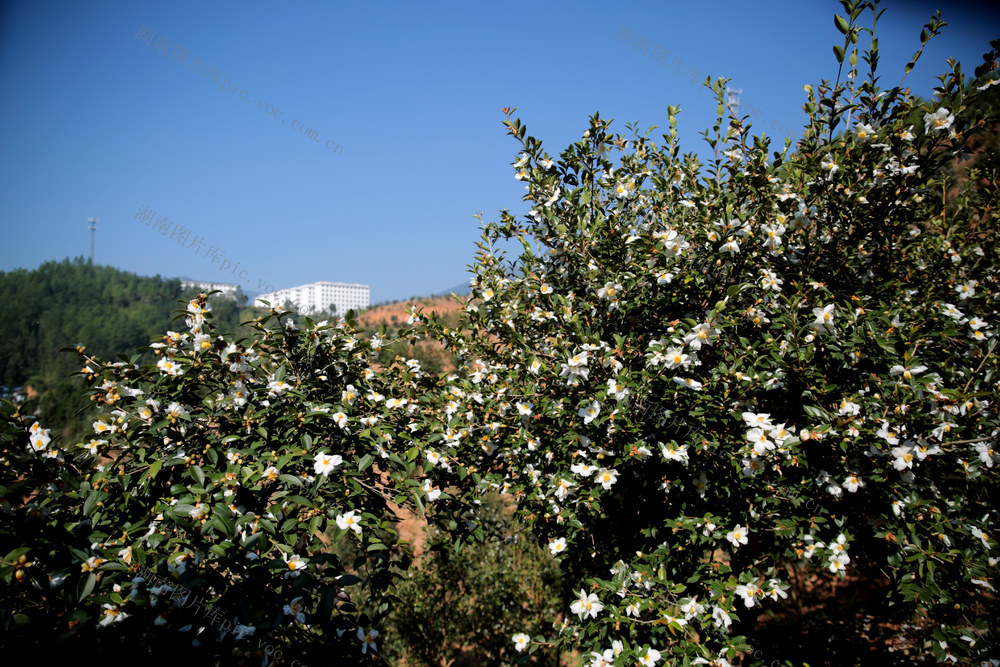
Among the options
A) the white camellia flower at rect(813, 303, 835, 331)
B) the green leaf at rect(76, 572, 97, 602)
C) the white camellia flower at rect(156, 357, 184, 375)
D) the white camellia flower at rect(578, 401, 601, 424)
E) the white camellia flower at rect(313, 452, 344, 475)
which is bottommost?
the green leaf at rect(76, 572, 97, 602)

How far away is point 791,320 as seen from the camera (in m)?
2.11

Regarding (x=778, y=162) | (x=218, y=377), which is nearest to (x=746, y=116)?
(x=778, y=162)

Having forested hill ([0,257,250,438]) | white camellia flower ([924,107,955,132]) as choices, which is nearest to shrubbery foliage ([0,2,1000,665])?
white camellia flower ([924,107,955,132])

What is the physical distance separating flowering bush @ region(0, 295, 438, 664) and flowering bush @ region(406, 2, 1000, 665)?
58 cm

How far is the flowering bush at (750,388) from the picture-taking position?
2041 millimetres

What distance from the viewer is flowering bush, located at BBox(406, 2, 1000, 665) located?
204cm

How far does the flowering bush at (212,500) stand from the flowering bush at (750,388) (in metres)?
0.58

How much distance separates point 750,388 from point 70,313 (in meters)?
49.4

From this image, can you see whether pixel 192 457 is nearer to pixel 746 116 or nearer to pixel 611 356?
pixel 611 356

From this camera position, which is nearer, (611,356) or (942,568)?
(942,568)

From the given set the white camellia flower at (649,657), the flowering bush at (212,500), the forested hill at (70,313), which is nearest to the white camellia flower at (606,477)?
the white camellia flower at (649,657)

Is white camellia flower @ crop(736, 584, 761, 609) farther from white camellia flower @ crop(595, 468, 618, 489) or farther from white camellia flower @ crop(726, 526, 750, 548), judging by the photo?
white camellia flower @ crop(595, 468, 618, 489)

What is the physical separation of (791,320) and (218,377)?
9.07ft

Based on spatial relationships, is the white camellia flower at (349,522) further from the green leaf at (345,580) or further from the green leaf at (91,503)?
the green leaf at (91,503)
